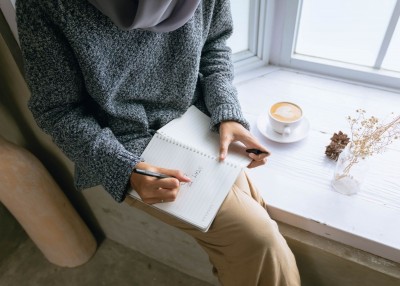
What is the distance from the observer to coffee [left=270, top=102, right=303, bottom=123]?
0.86 metres

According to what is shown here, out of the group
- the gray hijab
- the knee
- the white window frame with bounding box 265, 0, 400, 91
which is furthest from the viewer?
the white window frame with bounding box 265, 0, 400, 91

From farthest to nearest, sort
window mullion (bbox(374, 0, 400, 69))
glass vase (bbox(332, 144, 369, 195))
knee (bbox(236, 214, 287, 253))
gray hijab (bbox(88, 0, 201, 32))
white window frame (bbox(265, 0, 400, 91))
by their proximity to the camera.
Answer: white window frame (bbox(265, 0, 400, 91)), window mullion (bbox(374, 0, 400, 69)), glass vase (bbox(332, 144, 369, 195)), knee (bbox(236, 214, 287, 253)), gray hijab (bbox(88, 0, 201, 32))

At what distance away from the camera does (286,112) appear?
0.87m

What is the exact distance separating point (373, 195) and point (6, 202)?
964mm

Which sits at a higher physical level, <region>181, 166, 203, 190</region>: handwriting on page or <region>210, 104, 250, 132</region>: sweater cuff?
<region>210, 104, 250, 132</region>: sweater cuff

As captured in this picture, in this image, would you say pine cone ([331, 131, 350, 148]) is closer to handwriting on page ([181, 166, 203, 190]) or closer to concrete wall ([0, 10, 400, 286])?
concrete wall ([0, 10, 400, 286])

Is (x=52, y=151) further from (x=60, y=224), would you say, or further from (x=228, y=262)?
(x=228, y=262)

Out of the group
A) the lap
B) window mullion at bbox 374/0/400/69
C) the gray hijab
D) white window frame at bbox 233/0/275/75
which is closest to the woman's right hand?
the lap

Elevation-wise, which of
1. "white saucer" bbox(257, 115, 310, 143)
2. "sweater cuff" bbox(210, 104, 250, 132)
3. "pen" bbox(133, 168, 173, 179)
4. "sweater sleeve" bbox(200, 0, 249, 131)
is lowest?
"white saucer" bbox(257, 115, 310, 143)

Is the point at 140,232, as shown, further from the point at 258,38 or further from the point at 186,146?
the point at 258,38

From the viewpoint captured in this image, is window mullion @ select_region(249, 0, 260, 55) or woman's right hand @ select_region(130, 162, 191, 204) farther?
window mullion @ select_region(249, 0, 260, 55)

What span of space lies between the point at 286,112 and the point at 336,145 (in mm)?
148

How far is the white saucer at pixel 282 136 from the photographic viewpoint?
0.88m

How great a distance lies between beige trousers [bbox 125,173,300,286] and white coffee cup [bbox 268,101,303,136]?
9.8 inches
